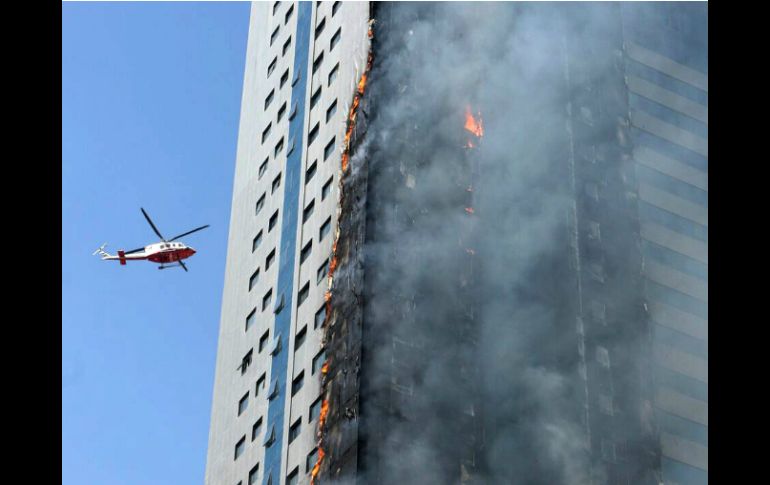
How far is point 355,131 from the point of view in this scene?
208 ft

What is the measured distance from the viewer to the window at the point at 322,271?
62188 millimetres

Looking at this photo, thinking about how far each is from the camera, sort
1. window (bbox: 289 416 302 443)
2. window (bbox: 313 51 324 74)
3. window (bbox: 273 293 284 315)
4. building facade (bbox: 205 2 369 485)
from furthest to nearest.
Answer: window (bbox: 313 51 324 74), window (bbox: 273 293 284 315), building facade (bbox: 205 2 369 485), window (bbox: 289 416 302 443)

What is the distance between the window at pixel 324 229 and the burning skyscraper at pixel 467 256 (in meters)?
0.66

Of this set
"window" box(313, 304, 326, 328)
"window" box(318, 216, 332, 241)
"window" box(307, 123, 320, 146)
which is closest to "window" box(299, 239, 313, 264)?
Result: "window" box(318, 216, 332, 241)

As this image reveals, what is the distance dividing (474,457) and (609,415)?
30.7ft

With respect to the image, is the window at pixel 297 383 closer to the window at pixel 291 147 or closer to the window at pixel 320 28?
the window at pixel 291 147

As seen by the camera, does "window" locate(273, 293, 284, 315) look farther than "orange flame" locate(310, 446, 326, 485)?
Yes

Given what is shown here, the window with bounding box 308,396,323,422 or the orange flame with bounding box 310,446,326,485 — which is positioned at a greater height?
the window with bounding box 308,396,323,422

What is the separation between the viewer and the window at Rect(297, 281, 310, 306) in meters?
63.5

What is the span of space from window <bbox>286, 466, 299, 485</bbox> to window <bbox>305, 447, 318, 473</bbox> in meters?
0.90

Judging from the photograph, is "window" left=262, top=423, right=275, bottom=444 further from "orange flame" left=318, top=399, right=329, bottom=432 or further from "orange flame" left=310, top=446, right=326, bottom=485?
"orange flame" left=310, top=446, right=326, bottom=485

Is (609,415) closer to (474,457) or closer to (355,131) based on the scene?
(474,457)
